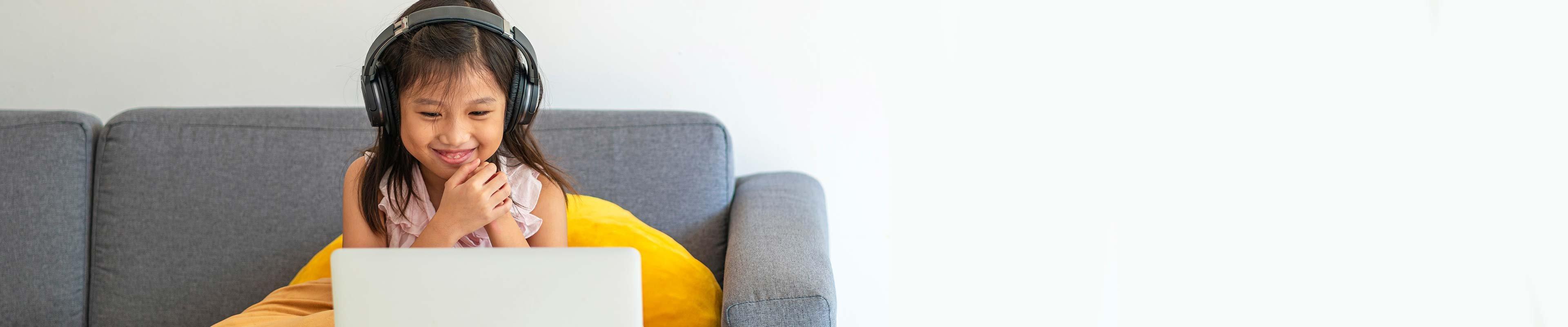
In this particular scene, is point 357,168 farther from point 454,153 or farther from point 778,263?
point 778,263

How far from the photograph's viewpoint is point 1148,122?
1952mm

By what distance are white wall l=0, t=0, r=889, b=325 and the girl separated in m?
0.57

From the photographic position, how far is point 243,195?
166 cm

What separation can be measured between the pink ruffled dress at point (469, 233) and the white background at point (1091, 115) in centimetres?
58

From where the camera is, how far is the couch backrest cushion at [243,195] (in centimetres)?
164

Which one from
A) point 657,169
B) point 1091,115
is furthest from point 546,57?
point 1091,115

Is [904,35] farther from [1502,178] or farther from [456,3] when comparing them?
[1502,178]

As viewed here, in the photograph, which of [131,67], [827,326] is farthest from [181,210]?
[827,326]

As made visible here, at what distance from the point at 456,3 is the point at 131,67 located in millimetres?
1165

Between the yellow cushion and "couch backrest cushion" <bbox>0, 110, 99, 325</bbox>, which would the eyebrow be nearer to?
the yellow cushion

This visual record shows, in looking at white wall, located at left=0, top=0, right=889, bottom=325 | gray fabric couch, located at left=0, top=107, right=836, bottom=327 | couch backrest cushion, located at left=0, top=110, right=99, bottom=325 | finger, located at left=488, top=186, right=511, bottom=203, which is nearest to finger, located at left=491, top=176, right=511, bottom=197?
finger, located at left=488, top=186, right=511, bottom=203

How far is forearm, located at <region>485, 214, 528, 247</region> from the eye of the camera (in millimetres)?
1296

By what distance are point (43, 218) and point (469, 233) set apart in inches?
31.3

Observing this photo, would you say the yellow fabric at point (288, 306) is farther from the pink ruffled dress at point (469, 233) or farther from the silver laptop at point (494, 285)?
the silver laptop at point (494, 285)
